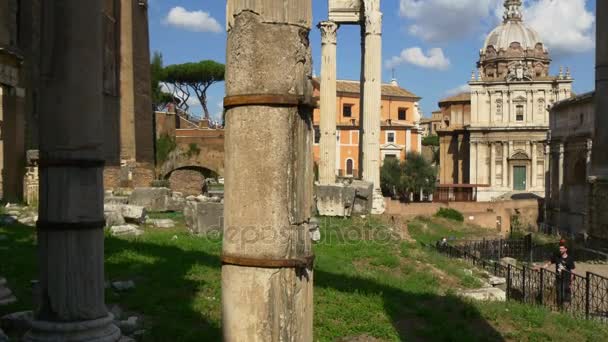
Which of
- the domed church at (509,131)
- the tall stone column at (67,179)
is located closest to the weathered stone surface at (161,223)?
the tall stone column at (67,179)

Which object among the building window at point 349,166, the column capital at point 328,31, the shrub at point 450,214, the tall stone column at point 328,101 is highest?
the column capital at point 328,31

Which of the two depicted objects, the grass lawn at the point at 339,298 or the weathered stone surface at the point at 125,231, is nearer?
the grass lawn at the point at 339,298

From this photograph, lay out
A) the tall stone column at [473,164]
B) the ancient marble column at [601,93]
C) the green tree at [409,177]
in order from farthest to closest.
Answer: the tall stone column at [473,164]
the green tree at [409,177]
the ancient marble column at [601,93]

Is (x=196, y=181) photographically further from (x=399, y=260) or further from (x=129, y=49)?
(x=399, y=260)

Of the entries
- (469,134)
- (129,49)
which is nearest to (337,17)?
(129,49)

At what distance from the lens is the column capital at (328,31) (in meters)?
16.9

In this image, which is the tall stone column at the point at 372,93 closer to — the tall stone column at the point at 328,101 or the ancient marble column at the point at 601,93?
the tall stone column at the point at 328,101

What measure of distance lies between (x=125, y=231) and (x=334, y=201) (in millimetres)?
5948

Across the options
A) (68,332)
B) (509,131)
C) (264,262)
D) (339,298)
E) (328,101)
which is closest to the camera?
(264,262)

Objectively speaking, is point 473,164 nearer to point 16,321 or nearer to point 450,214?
point 450,214

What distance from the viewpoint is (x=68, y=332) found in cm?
367

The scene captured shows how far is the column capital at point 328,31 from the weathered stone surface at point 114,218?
8.80 meters

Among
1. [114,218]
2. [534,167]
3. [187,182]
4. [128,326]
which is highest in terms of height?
[534,167]

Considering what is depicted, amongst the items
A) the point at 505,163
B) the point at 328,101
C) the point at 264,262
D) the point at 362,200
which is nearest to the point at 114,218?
the point at 362,200
